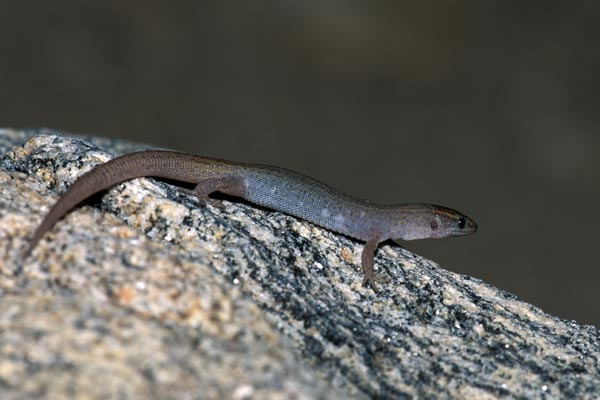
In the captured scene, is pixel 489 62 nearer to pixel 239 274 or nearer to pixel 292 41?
pixel 292 41

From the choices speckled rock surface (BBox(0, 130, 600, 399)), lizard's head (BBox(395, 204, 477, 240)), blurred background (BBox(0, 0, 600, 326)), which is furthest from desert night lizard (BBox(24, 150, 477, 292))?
blurred background (BBox(0, 0, 600, 326))

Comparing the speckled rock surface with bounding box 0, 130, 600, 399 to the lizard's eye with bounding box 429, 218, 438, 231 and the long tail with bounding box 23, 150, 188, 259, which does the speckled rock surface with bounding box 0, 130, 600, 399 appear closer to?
the long tail with bounding box 23, 150, 188, 259

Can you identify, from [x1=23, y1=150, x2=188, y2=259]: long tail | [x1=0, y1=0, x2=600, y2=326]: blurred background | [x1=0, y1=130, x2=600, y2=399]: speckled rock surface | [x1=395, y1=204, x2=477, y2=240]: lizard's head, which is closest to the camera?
[x1=0, y1=130, x2=600, y2=399]: speckled rock surface

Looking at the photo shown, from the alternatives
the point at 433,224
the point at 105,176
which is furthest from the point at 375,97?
the point at 105,176

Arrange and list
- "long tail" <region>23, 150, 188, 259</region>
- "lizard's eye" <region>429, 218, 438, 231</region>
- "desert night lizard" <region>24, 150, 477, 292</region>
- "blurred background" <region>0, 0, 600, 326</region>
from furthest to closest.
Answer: "blurred background" <region>0, 0, 600, 326</region>
"lizard's eye" <region>429, 218, 438, 231</region>
"desert night lizard" <region>24, 150, 477, 292</region>
"long tail" <region>23, 150, 188, 259</region>

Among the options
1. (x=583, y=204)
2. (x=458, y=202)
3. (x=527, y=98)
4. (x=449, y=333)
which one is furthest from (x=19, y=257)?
(x=527, y=98)

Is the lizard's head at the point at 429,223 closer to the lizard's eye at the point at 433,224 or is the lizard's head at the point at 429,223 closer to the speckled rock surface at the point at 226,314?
the lizard's eye at the point at 433,224
